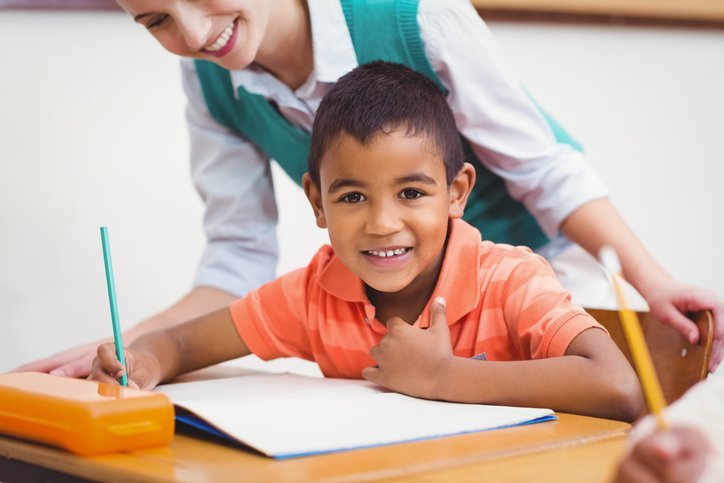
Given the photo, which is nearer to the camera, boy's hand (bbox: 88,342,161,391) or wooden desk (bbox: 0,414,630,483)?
wooden desk (bbox: 0,414,630,483)

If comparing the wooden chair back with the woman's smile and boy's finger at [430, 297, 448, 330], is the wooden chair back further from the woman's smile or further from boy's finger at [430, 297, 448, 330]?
the woman's smile

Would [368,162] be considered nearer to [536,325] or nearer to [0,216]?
[536,325]

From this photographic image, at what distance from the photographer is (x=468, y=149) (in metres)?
1.36

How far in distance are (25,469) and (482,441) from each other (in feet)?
1.05

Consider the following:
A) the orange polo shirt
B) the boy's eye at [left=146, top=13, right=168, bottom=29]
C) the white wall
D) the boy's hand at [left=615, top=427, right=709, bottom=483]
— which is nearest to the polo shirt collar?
the orange polo shirt

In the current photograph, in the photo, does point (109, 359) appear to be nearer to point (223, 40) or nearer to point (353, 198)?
point (353, 198)

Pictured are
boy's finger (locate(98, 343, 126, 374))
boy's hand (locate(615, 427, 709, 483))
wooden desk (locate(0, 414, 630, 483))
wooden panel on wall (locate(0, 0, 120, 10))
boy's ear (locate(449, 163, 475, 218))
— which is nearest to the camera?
boy's hand (locate(615, 427, 709, 483))

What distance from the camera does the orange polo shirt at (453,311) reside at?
3.13 feet

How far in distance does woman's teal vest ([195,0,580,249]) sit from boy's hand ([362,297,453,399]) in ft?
1.38

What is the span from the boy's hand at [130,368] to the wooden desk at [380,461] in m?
0.22

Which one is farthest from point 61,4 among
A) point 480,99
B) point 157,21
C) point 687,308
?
point 687,308

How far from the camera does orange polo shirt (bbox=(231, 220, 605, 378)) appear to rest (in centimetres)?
96

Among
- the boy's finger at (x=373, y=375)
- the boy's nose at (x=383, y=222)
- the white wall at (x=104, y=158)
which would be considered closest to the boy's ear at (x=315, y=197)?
the boy's nose at (x=383, y=222)

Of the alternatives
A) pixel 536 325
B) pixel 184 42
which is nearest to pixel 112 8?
pixel 184 42
